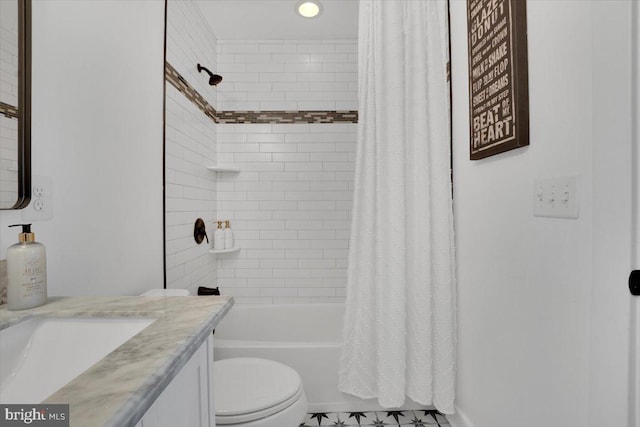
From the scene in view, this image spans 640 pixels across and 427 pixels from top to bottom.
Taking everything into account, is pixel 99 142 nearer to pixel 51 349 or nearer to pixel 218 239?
pixel 51 349

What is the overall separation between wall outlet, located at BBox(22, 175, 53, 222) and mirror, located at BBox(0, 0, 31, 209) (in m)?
0.04

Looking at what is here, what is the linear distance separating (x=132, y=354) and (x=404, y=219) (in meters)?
1.23

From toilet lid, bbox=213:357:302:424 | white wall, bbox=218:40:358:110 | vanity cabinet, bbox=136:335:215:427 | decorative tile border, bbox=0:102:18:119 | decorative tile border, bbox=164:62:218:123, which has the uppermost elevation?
white wall, bbox=218:40:358:110

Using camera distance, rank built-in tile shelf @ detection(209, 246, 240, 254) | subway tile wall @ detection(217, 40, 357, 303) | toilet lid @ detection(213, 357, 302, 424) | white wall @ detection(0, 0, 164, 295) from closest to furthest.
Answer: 1. white wall @ detection(0, 0, 164, 295)
2. toilet lid @ detection(213, 357, 302, 424)
3. built-in tile shelf @ detection(209, 246, 240, 254)
4. subway tile wall @ detection(217, 40, 357, 303)

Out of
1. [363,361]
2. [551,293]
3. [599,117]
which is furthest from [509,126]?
[363,361]

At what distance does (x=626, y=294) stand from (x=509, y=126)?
0.64 m

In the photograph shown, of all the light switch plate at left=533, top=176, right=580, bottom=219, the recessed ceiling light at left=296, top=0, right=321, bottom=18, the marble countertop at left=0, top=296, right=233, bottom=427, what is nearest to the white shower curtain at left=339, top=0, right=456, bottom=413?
the light switch plate at left=533, top=176, right=580, bottom=219

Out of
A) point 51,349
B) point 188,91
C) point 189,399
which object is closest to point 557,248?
point 189,399

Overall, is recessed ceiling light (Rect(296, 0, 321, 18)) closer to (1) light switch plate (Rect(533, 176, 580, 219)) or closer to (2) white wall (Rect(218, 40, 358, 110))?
(2) white wall (Rect(218, 40, 358, 110))

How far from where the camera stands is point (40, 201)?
93cm

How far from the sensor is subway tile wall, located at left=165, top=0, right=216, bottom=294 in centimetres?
184

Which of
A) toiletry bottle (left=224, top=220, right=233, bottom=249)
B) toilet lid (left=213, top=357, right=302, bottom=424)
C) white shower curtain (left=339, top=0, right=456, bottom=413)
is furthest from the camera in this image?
toiletry bottle (left=224, top=220, right=233, bottom=249)

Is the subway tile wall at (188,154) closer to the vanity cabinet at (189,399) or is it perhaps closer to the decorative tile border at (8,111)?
the decorative tile border at (8,111)

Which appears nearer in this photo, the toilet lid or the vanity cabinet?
the vanity cabinet
